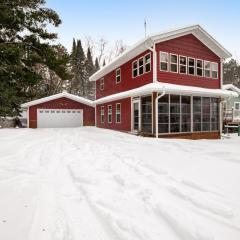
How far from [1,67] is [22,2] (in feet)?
15.1

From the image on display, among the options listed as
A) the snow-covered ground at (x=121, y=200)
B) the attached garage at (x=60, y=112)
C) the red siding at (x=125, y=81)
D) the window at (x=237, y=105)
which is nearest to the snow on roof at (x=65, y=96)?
the attached garage at (x=60, y=112)

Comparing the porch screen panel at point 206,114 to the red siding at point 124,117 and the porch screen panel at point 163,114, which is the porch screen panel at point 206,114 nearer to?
the porch screen panel at point 163,114

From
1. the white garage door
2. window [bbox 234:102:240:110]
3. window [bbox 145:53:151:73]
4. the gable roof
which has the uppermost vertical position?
the gable roof

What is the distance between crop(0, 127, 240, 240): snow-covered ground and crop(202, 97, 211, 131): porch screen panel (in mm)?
9313

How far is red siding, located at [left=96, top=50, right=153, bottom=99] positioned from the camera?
14.4 meters

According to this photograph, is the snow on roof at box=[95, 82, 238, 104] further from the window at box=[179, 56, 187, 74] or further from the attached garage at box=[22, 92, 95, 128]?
the attached garage at box=[22, 92, 95, 128]

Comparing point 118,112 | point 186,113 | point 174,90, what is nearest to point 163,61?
point 174,90

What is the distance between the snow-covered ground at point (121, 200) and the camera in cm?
283

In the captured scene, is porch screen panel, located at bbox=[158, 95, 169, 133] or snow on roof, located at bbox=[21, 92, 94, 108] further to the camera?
snow on roof, located at bbox=[21, 92, 94, 108]

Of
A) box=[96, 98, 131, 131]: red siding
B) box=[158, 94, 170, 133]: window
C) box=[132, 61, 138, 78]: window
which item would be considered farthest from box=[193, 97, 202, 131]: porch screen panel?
box=[96, 98, 131, 131]: red siding

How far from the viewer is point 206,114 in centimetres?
1555

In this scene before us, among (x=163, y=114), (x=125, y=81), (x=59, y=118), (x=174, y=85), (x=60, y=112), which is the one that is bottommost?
(x=59, y=118)

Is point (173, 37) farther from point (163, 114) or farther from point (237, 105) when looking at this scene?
point (237, 105)

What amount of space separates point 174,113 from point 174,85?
1640 mm
